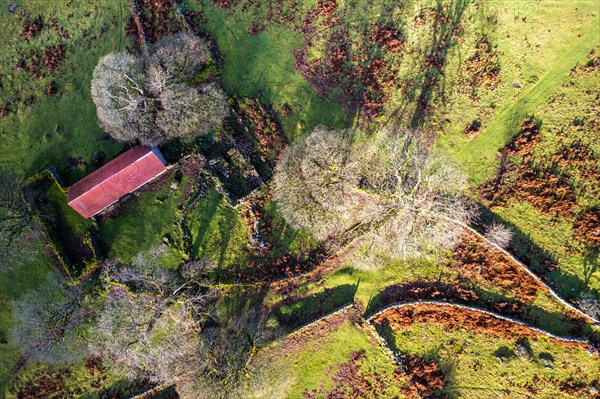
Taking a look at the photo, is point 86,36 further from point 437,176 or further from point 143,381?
point 437,176

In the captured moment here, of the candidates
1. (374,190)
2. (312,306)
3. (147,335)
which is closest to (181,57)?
(374,190)

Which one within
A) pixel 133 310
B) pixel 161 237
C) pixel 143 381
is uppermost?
pixel 161 237

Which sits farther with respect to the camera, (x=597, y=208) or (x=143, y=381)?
(x=143, y=381)

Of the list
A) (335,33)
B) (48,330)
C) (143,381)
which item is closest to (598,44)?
(335,33)

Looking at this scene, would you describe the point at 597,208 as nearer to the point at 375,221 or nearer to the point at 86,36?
the point at 375,221

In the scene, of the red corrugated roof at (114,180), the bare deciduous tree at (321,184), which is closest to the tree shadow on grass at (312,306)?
the bare deciduous tree at (321,184)

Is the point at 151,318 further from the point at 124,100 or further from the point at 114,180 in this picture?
the point at 124,100

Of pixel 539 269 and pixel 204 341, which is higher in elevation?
pixel 204 341
